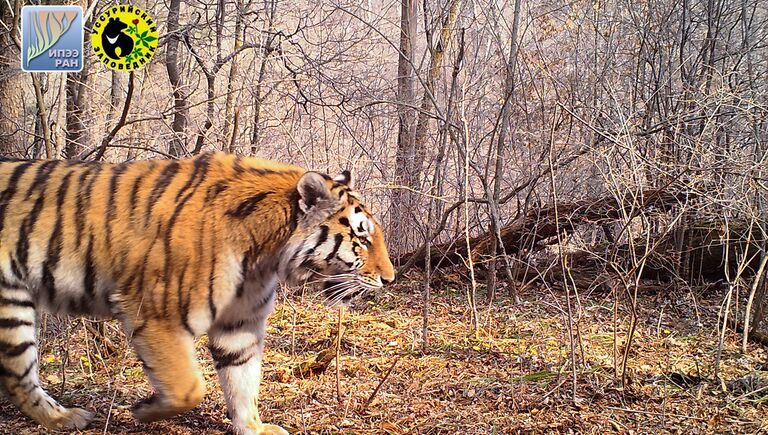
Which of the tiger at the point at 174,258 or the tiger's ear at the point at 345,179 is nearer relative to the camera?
the tiger at the point at 174,258

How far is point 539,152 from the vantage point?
742 cm

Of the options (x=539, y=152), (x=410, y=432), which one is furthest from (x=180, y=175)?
(x=539, y=152)

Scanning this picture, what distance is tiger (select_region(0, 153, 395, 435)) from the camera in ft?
11.1

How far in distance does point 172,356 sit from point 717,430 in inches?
110

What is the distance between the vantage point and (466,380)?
4.64m

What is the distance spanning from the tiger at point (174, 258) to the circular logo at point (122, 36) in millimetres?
2608

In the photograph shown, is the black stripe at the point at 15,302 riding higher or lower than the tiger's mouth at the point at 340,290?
lower

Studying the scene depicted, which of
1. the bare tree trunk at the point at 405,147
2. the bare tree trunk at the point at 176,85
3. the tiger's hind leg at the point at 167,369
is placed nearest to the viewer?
the tiger's hind leg at the point at 167,369

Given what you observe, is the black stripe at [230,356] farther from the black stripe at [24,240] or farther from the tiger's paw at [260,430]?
the black stripe at [24,240]

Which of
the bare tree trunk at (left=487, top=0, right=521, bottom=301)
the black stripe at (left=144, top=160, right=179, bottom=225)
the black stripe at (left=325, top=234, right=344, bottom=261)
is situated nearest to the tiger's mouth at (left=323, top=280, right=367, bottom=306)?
the black stripe at (left=325, top=234, right=344, bottom=261)

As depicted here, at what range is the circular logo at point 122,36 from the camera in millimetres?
6160

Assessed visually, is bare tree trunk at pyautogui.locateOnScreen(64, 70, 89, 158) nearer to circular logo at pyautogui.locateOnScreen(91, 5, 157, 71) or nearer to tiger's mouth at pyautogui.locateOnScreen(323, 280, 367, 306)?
circular logo at pyautogui.locateOnScreen(91, 5, 157, 71)

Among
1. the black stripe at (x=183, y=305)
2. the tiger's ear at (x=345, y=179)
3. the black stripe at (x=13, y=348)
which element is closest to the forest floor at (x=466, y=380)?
the black stripe at (x=13, y=348)

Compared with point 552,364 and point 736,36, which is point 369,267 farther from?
point 736,36
